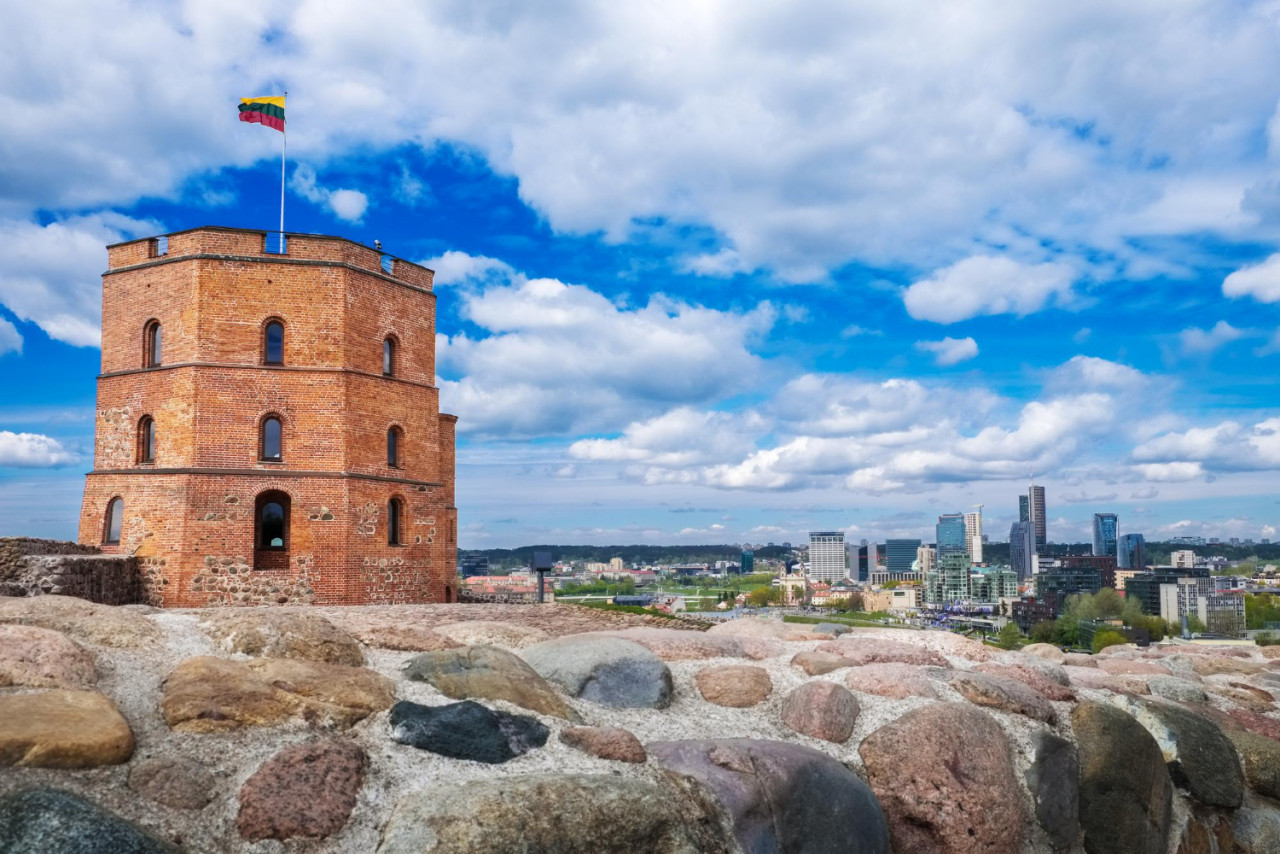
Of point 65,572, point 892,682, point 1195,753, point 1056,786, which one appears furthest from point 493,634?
point 65,572

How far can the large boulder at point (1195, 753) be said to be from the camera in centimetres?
732

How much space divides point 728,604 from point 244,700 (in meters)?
122

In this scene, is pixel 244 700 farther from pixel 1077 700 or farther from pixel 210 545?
pixel 210 545

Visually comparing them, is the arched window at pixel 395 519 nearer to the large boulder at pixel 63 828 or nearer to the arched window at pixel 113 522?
the arched window at pixel 113 522

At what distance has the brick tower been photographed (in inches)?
738

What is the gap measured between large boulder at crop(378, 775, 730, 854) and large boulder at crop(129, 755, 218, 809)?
856 mm

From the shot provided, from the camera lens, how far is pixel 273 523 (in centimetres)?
1956

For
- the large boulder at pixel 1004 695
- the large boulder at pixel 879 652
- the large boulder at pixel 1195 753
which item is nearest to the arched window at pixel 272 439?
the large boulder at pixel 879 652

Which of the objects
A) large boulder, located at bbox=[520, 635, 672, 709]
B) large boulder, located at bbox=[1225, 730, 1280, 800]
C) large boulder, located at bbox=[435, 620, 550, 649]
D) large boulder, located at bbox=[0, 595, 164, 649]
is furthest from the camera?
large boulder, located at bbox=[435, 620, 550, 649]

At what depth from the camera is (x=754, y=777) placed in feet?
17.1

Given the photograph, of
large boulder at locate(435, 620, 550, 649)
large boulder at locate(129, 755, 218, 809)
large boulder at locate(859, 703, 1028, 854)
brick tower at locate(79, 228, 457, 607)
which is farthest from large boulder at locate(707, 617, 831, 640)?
brick tower at locate(79, 228, 457, 607)

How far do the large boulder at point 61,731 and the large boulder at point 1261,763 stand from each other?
8207 mm

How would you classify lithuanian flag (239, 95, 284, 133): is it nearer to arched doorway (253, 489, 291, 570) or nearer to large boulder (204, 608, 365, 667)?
arched doorway (253, 489, 291, 570)

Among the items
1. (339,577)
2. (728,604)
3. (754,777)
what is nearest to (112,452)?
(339,577)
